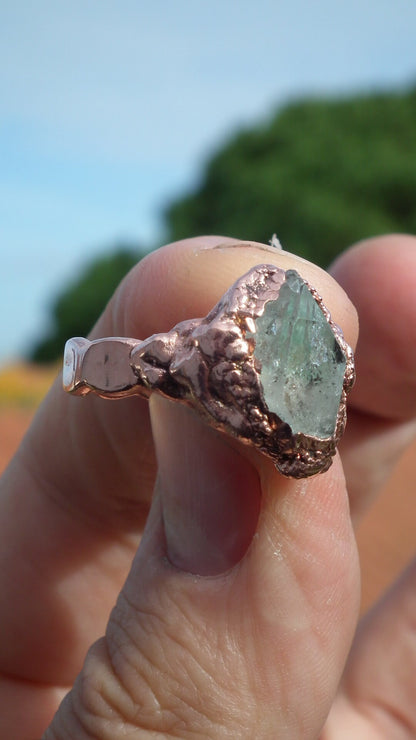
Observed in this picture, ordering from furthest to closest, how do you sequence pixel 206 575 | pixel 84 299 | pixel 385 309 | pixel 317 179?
1. pixel 84 299
2. pixel 317 179
3. pixel 385 309
4. pixel 206 575

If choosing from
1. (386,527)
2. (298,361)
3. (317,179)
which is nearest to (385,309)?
(298,361)

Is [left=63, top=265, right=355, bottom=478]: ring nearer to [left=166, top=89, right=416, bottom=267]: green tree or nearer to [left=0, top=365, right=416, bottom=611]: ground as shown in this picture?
[left=0, top=365, right=416, bottom=611]: ground

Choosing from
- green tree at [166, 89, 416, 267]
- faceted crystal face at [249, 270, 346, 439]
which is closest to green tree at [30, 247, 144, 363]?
green tree at [166, 89, 416, 267]

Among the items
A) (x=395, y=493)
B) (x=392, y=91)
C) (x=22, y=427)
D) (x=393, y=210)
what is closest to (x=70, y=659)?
(x=395, y=493)

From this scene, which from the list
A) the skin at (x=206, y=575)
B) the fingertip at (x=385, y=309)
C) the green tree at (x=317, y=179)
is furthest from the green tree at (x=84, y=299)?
the skin at (x=206, y=575)

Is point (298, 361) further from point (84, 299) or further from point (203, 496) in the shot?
point (84, 299)

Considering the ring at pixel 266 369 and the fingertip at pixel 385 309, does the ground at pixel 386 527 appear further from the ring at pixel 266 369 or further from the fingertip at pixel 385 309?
the ring at pixel 266 369
